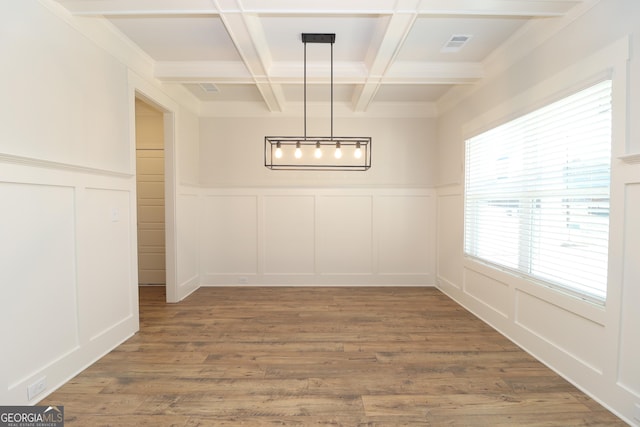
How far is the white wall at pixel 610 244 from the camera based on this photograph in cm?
197

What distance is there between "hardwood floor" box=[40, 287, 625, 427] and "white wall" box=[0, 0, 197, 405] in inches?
13.8

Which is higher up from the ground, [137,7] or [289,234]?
[137,7]

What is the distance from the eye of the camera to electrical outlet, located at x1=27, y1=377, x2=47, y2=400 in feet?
6.82

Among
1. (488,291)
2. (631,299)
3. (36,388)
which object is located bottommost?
(36,388)

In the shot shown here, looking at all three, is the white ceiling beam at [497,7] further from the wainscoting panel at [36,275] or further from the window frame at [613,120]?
the wainscoting panel at [36,275]

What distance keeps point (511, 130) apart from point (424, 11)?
1.62 m

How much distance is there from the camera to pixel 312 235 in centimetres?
522

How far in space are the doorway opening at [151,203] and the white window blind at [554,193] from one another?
4979 mm

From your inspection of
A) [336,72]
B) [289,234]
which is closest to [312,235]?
[289,234]

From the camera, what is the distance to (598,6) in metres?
2.21

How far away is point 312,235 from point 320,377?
9.51 ft

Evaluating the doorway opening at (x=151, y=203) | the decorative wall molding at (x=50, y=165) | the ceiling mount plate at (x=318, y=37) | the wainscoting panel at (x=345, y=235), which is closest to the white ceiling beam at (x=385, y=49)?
the ceiling mount plate at (x=318, y=37)

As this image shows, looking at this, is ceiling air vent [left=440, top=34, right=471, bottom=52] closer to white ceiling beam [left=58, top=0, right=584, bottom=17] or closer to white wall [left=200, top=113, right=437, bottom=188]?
white ceiling beam [left=58, top=0, right=584, bottom=17]

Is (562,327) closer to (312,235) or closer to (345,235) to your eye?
Answer: (345,235)
